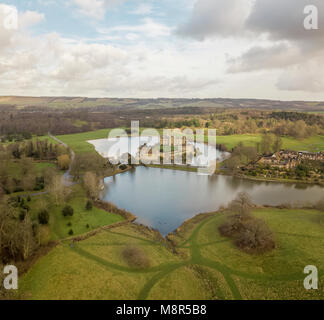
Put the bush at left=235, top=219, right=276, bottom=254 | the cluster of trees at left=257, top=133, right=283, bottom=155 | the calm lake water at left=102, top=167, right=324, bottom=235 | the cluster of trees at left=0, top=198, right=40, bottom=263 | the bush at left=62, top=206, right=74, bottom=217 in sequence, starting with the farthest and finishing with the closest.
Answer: the cluster of trees at left=257, top=133, right=283, bottom=155 → the calm lake water at left=102, top=167, right=324, bottom=235 → the bush at left=62, top=206, right=74, bottom=217 → the bush at left=235, top=219, right=276, bottom=254 → the cluster of trees at left=0, top=198, right=40, bottom=263

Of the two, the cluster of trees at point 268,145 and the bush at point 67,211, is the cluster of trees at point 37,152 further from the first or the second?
the cluster of trees at point 268,145

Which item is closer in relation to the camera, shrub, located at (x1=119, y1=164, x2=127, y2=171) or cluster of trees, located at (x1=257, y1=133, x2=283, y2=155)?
shrub, located at (x1=119, y1=164, x2=127, y2=171)

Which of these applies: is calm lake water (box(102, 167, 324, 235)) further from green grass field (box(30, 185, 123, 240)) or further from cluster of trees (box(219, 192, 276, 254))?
cluster of trees (box(219, 192, 276, 254))

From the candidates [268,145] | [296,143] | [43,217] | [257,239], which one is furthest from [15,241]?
[296,143]

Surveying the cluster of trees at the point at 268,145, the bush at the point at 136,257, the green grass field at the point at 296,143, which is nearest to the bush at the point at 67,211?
the bush at the point at 136,257

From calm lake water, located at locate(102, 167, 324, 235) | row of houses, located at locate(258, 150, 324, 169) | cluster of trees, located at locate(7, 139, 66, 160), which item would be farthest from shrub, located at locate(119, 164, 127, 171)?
row of houses, located at locate(258, 150, 324, 169)

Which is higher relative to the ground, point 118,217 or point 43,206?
point 43,206
